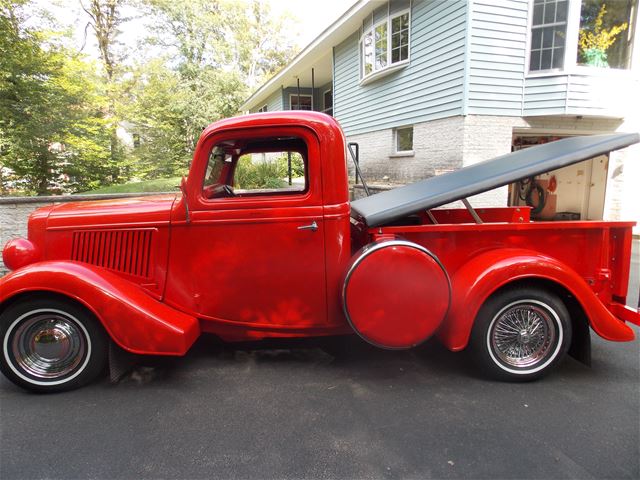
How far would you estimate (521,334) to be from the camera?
9.83 feet

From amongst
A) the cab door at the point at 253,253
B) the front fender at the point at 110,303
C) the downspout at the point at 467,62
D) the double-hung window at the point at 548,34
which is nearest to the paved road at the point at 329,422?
the front fender at the point at 110,303

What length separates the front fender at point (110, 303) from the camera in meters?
2.78

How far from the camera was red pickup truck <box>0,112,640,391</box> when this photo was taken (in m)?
2.84

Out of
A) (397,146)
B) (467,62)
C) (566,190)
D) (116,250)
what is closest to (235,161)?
(116,250)

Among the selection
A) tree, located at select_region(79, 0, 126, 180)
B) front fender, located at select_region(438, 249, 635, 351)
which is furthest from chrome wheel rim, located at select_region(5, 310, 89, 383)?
tree, located at select_region(79, 0, 126, 180)

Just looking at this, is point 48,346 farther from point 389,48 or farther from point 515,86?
point 389,48

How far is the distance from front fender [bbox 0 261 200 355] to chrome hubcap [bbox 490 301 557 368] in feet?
7.86

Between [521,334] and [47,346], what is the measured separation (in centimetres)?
360

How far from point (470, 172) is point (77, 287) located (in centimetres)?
327

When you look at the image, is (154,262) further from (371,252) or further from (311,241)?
(371,252)

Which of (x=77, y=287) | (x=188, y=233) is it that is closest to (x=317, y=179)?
(x=188, y=233)

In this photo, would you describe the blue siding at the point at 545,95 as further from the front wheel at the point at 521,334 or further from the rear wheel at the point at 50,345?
the rear wheel at the point at 50,345

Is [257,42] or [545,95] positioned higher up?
[257,42]

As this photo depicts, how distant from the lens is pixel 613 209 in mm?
9445
